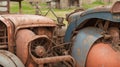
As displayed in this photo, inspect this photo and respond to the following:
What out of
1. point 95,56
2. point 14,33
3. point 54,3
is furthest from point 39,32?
point 54,3

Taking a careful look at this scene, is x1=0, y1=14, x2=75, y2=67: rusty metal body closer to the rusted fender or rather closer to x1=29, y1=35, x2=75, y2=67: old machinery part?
x1=29, y1=35, x2=75, y2=67: old machinery part

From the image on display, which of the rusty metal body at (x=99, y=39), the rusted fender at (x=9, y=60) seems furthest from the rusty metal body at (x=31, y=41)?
the rusty metal body at (x=99, y=39)

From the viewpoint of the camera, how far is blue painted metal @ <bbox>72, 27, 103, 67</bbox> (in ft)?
17.8

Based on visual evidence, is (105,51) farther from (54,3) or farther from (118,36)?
(54,3)

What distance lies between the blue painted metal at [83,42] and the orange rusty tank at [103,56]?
4.4 inches

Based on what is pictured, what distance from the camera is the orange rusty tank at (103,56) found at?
5168mm

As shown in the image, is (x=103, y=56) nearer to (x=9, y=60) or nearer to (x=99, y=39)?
(x=99, y=39)

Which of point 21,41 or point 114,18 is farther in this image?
point 21,41

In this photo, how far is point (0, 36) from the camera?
6.11 meters

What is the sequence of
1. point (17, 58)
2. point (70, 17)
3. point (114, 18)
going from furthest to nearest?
point (70, 17)
point (17, 58)
point (114, 18)

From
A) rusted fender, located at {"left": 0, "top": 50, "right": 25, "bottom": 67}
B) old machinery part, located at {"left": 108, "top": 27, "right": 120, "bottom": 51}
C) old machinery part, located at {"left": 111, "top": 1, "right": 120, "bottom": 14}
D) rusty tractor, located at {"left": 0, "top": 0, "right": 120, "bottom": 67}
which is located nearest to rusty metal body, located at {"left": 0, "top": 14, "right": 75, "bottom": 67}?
rusty tractor, located at {"left": 0, "top": 0, "right": 120, "bottom": 67}

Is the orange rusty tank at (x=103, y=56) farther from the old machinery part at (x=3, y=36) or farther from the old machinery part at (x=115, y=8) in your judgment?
the old machinery part at (x=3, y=36)

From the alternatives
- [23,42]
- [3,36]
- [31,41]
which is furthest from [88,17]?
[3,36]

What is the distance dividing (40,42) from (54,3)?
3495 cm
